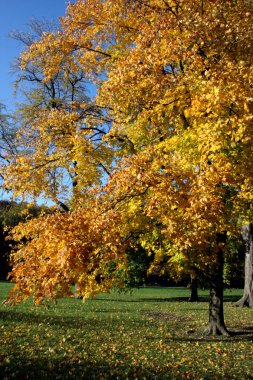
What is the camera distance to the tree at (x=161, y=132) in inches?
248

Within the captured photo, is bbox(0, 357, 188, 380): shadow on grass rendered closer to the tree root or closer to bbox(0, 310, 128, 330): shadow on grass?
the tree root

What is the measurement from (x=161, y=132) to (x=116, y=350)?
5401 millimetres

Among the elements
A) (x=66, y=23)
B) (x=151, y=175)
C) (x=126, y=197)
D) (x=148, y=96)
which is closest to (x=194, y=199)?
(x=151, y=175)

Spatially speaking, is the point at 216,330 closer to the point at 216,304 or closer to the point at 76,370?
the point at 216,304

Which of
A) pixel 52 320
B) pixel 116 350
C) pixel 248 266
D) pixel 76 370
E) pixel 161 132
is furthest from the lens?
pixel 248 266

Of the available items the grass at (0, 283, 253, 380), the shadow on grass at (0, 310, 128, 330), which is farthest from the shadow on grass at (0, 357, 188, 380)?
the shadow on grass at (0, 310, 128, 330)

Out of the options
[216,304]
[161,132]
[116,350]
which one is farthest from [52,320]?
[161,132]

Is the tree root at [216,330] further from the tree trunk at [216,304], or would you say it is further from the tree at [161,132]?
the tree at [161,132]

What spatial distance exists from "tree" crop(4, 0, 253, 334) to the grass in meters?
1.48

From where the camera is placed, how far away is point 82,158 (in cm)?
891

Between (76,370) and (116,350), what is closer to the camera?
(76,370)

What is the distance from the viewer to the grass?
7.02 metres

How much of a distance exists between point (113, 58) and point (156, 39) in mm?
3028

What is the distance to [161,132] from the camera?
1045cm
